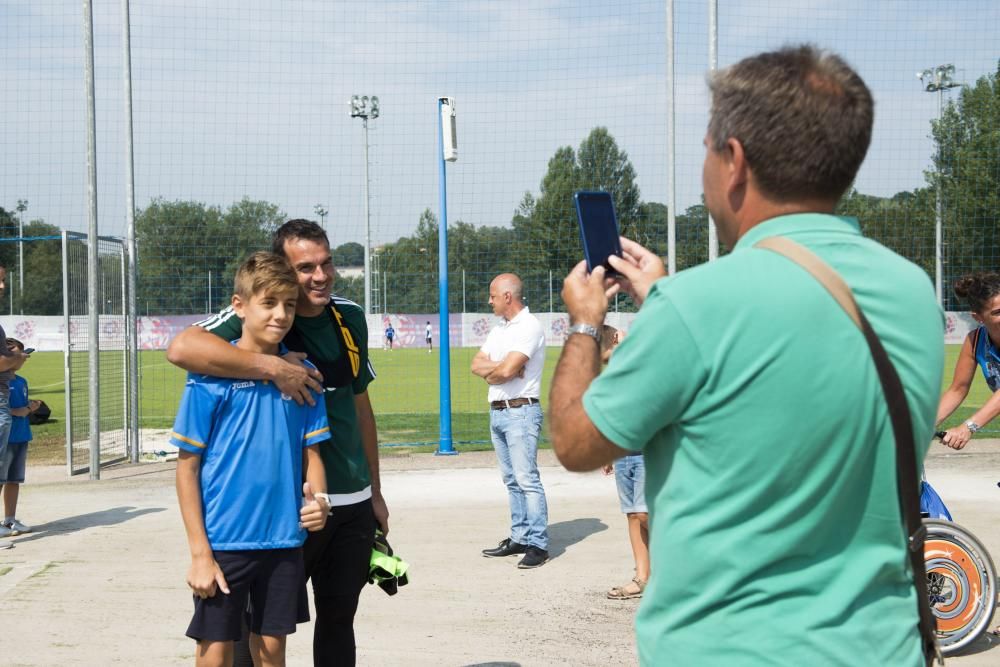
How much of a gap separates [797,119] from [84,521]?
28.7 ft

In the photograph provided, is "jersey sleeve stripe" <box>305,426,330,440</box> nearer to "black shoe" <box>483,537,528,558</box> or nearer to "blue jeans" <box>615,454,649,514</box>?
"blue jeans" <box>615,454,649,514</box>

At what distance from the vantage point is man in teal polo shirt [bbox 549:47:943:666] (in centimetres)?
164

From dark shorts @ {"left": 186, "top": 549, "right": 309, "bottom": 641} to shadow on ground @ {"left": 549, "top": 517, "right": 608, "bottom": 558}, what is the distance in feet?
14.4

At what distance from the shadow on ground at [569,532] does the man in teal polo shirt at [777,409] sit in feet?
20.2

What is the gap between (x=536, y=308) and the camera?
637 inches

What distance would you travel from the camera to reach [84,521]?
9.05m

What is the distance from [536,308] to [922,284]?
14379mm

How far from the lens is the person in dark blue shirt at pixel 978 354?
5.91m

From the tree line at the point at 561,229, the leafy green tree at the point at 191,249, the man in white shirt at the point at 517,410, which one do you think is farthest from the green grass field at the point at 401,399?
the man in white shirt at the point at 517,410

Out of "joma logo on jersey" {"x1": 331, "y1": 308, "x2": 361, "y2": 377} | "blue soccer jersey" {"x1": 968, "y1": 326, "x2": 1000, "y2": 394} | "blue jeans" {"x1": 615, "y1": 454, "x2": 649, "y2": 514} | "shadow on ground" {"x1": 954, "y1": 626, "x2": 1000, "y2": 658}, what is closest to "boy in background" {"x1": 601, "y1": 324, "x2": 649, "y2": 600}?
"blue jeans" {"x1": 615, "y1": 454, "x2": 649, "y2": 514}

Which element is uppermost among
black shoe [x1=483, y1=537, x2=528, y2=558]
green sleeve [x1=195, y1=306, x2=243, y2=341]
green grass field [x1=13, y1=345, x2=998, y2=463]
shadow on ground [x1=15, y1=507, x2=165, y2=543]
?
green sleeve [x1=195, y1=306, x2=243, y2=341]

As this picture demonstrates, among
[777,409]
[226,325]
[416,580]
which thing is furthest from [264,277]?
[416,580]

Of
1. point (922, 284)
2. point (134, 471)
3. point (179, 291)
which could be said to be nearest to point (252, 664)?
point (922, 284)

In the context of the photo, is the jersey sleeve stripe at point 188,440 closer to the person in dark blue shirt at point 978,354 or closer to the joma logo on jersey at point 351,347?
the joma logo on jersey at point 351,347
